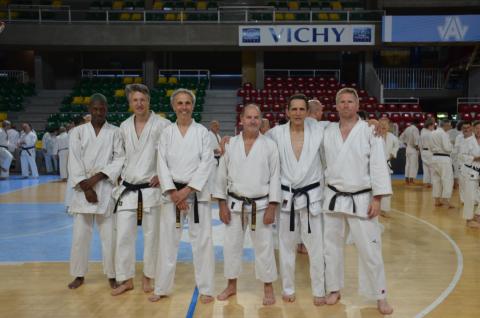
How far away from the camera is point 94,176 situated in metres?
4.56

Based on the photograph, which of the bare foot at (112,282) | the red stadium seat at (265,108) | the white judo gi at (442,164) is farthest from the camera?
the red stadium seat at (265,108)

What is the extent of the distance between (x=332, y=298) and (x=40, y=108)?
17.7m

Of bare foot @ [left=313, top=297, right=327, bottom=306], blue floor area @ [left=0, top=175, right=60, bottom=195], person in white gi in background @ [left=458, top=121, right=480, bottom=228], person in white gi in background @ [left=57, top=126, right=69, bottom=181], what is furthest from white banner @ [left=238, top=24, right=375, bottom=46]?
bare foot @ [left=313, top=297, right=327, bottom=306]

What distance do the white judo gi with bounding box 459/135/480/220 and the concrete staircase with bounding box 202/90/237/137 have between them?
11.2 m

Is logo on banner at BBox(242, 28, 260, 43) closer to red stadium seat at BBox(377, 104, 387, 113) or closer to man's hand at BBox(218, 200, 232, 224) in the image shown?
red stadium seat at BBox(377, 104, 387, 113)

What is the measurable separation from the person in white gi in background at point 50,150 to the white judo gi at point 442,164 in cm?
1123

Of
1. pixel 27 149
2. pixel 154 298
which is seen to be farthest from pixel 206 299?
pixel 27 149

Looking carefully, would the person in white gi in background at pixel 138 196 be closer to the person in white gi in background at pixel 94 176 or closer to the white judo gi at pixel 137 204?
the white judo gi at pixel 137 204

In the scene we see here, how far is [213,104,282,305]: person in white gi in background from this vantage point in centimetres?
421

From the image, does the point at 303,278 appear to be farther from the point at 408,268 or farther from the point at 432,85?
the point at 432,85

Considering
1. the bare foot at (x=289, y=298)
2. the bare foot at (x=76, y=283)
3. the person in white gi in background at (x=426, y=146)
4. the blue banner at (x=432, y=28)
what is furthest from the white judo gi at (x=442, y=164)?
the blue banner at (x=432, y=28)

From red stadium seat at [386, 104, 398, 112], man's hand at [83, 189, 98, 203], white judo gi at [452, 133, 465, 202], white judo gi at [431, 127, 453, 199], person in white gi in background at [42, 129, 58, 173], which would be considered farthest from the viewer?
red stadium seat at [386, 104, 398, 112]

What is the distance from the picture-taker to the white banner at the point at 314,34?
728 inches

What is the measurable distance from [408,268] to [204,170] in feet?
8.64
